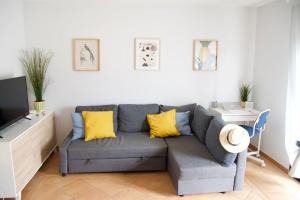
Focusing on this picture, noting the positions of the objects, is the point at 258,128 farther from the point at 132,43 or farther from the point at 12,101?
the point at 12,101

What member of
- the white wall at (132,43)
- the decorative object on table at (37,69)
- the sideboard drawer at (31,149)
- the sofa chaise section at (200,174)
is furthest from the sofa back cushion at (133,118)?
the decorative object on table at (37,69)

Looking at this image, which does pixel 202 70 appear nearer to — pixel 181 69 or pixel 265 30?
pixel 181 69

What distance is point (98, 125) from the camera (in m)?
3.33

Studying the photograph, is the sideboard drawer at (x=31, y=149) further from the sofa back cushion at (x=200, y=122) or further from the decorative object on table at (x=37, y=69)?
the sofa back cushion at (x=200, y=122)

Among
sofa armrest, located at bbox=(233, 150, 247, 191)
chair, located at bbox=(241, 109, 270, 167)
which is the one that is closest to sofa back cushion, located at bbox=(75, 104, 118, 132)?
sofa armrest, located at bbox=(233, 150, 247, 191)

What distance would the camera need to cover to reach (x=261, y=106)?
387 cm

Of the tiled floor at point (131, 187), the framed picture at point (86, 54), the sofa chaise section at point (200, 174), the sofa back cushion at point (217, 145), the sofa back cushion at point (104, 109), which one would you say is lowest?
the tiled floor at point (131, 187)

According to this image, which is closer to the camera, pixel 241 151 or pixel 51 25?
pixel 241 151

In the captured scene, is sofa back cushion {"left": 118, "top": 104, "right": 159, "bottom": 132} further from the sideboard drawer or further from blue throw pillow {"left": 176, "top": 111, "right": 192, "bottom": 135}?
the sideboard drawer

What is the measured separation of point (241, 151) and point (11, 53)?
330 centimetres

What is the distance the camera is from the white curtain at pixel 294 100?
286 cm

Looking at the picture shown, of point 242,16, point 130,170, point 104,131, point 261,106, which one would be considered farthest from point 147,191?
point 242,16

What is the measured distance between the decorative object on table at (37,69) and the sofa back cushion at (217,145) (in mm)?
2489

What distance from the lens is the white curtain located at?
2855 millimetres
